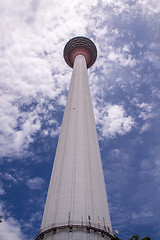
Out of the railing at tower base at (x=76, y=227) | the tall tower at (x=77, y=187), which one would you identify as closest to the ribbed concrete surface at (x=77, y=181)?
the tall tower at (x=77, y=187)

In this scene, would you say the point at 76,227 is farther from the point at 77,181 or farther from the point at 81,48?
the point at 81,48

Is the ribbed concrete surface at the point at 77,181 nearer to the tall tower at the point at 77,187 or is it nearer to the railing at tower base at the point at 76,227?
the tall tower at the point at 77,187

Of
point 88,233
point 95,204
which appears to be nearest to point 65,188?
point 95,204

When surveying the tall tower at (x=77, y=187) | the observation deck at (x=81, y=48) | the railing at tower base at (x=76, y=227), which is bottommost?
the railing at tower base at (x=76, y=227)

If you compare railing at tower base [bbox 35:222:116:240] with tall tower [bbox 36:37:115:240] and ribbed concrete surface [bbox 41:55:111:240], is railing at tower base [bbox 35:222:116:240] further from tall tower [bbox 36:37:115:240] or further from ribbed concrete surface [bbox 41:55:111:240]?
ribbed concrete surface [bbox 41:55:111:240]

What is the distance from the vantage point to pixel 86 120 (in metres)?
47.4

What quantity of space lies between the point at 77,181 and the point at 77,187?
1.15m

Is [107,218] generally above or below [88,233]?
above

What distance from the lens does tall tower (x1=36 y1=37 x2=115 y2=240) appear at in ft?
93.2

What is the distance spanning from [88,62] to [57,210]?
65856mm

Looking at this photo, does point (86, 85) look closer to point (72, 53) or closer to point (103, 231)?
point (72, 53)

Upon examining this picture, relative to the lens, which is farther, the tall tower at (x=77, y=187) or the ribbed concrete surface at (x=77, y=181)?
the ribbed concrete surface at (x=77, y=181)

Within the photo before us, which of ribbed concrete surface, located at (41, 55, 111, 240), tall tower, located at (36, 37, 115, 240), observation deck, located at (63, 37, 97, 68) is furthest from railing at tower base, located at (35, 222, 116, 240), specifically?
observation deck, located at (63, 37, 97, 68)

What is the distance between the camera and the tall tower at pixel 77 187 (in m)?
28.4
